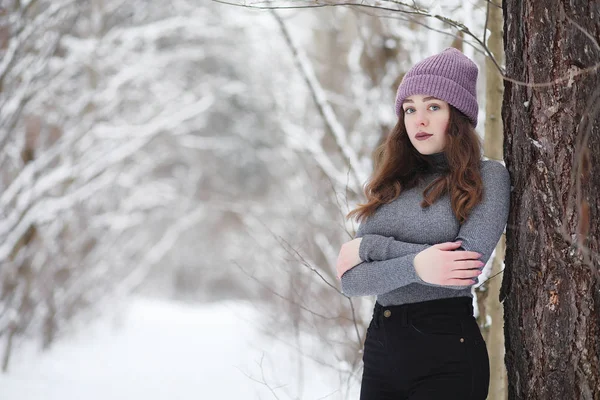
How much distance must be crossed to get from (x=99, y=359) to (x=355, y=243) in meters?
8.18

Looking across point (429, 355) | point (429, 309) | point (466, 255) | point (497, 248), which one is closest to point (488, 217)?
point (466, 255)

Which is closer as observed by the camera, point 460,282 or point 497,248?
point 460,282

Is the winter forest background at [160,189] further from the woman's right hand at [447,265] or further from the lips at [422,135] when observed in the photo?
the woman's right hand at [447,265]

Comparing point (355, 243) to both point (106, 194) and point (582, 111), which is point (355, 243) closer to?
point (582, 111)

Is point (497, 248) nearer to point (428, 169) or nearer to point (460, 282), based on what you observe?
point (428, 169)

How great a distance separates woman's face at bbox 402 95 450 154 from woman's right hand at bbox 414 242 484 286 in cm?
40

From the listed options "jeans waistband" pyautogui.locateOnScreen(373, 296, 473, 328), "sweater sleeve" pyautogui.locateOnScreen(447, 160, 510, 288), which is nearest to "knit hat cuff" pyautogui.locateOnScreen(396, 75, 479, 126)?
"sweater sleeve" pyautogui.locateOnScreen(447, 160, 510, 288)

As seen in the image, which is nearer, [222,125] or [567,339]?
[567,339]

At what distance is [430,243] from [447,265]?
18cm

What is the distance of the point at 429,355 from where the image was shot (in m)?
1.94

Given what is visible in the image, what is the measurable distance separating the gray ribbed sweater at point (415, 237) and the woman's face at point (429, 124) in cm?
9

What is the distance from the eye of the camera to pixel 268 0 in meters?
2.14

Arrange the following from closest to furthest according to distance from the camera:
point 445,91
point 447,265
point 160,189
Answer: point 447,265 < point 445,91 < point 160,189

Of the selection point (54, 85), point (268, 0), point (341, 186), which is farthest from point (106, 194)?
point (268, 0)
